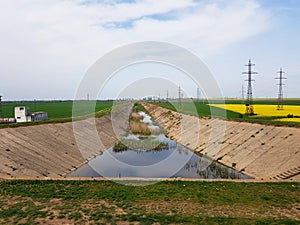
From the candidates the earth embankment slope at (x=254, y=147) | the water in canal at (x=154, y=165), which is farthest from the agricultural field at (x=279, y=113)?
the water in canal at (x=154, y=165)

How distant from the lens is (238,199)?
13953mm

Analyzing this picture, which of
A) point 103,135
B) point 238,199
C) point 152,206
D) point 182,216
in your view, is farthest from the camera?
Answer: point 103,135

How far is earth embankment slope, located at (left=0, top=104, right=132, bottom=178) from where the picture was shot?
72.2 ft

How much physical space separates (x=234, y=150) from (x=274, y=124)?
6241 mm

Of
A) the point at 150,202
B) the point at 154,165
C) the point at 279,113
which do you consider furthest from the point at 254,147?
the point at 279,113

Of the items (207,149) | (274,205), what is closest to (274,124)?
(207,149)

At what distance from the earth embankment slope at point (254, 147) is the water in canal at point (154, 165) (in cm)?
153

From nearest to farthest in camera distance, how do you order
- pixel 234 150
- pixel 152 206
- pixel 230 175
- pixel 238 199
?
pixel 152 206 < pixel 238 199 < pixel 230 175 < pixel 234 150

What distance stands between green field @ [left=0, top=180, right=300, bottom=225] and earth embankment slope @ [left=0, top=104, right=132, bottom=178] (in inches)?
225

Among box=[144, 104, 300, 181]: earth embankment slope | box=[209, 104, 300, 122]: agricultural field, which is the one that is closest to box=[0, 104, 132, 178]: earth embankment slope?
box=[144, 104, 300, 181]: earth embankment slope

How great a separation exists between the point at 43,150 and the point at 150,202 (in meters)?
17.9

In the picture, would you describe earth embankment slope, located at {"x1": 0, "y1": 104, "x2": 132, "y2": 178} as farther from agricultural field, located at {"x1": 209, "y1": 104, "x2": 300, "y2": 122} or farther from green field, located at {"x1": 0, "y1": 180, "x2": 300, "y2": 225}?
agricultural field, located at {"x1": 209, "y1": 104, "x2": 300, "y2": 122}

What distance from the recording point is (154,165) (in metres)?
27.8

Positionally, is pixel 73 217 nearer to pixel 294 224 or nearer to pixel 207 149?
pixel 294 224
